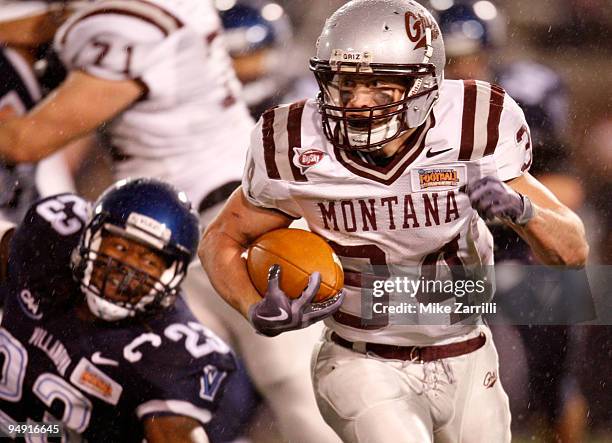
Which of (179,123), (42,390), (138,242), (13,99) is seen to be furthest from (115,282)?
(13,99)

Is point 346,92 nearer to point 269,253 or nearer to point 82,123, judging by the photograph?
point 269,253

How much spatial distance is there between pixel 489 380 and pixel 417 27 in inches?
30.4

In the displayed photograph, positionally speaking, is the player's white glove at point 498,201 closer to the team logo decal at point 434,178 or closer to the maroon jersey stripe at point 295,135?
the team logo decal at point 434,178

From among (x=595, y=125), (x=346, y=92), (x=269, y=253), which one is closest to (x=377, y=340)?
(x=269, y=253)

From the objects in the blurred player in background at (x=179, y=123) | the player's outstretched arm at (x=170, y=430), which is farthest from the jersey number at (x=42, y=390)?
the blurred player in background at (x=179, y=123)

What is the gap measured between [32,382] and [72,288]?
269 millimetres

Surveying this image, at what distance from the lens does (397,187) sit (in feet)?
6.82

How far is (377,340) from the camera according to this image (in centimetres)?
214

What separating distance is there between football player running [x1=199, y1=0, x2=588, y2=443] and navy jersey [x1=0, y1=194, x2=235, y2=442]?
0.55m

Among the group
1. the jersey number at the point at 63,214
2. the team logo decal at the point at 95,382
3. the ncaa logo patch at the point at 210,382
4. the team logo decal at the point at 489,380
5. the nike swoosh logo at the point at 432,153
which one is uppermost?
the nike swoosh logo at the point at 432,153

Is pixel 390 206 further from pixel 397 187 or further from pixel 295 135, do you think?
pixel 295 135

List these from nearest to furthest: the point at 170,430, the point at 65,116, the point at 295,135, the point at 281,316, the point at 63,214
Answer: the point at 281,316
the point at 295,135
the point at 170,430
the point at 63,214
the point at 65,116

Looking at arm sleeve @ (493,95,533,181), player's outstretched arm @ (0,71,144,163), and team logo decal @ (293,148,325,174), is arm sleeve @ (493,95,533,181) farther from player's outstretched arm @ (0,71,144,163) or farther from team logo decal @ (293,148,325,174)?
player's outstretched arm @ (0,71,144,163)

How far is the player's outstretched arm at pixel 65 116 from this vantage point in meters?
2.88
